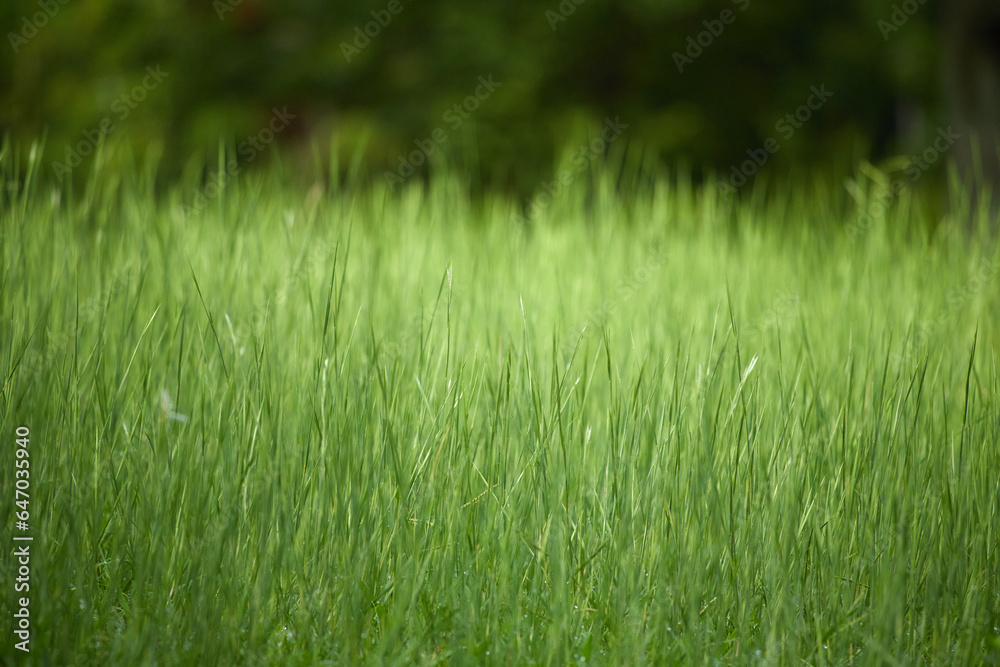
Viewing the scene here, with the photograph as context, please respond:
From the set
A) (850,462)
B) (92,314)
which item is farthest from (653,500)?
(92,314)

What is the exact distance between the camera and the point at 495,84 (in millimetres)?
6688

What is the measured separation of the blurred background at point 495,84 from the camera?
649cm

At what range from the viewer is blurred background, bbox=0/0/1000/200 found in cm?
649

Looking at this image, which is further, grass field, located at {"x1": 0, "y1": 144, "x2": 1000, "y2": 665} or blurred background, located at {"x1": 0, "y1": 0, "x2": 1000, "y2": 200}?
blurred background, located at {"x1": 0, "y1": 0, "x2": 1000, "y2": 200}

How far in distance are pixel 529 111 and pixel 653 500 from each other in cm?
A: 536

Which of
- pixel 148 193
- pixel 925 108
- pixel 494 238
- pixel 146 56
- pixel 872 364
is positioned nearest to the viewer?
pixel 872 364

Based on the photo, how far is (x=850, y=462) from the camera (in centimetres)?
201

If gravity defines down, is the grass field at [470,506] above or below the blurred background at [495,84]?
below

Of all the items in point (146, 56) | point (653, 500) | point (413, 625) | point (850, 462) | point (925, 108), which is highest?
point (925, 108)

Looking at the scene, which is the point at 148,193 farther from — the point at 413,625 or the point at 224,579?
the point at 413,625

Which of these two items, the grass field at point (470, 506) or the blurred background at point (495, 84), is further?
the blurred background at point (495, 84)

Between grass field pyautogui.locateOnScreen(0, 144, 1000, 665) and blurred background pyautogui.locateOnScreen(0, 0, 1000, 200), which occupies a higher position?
blurred background pyautogui.locateOnScreen(0, 0, 1000, 200)

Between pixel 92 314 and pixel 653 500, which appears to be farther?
pixel 92 314

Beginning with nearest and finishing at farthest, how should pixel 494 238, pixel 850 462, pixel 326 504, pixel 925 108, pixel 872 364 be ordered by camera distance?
pixel 326 504
pixel 850 462
pixel 872 364
pixel 494 238
pixel 925 108
